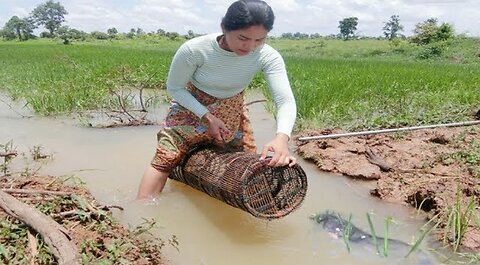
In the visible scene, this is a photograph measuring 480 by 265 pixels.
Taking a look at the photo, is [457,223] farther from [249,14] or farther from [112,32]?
[112,32]

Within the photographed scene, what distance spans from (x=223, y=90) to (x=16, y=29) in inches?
2893

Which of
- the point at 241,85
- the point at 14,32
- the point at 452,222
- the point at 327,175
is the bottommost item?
the point at 14,32

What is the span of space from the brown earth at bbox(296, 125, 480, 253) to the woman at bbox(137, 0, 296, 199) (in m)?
0.87

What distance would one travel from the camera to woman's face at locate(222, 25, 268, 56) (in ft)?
7.69

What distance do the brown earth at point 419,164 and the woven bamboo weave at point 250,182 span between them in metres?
0.74

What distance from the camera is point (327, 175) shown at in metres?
3.59

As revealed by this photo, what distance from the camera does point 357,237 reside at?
2436mm

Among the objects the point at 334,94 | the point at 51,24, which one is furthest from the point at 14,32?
the point at 334,94

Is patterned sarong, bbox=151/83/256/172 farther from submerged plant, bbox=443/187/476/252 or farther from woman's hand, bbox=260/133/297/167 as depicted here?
submerged plant, bbox=443/187/476/252

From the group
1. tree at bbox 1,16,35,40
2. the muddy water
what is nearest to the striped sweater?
the muddy water

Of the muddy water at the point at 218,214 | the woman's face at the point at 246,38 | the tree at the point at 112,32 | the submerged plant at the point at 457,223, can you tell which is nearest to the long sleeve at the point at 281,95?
the woman's face at the point at 246,38

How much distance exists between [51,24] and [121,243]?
81.0 meters

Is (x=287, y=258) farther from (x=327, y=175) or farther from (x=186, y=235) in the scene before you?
(x=327, y=175)

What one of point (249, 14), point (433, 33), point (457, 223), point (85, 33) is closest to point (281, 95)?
point (249, 14)
